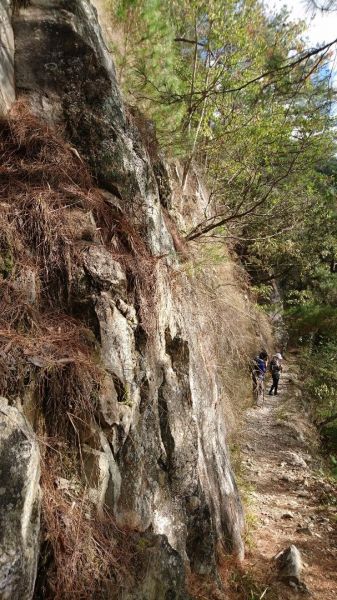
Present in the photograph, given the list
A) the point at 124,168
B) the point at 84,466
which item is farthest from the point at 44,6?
the point at 84,466

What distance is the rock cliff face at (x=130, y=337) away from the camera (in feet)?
10.5

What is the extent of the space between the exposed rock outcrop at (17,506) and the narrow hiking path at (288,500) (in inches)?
141

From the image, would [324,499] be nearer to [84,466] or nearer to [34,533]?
[84,466]

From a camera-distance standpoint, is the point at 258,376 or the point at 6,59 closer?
the point at 6,59

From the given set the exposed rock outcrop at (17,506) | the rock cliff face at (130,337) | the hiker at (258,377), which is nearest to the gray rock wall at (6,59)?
the rock cliff face at (130,337)

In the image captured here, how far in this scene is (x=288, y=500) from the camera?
704 centimetres

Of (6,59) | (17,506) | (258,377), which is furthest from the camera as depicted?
(258,377)

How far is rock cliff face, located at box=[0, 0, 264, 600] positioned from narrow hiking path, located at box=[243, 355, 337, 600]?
2.33 ft

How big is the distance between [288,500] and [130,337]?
523 cm

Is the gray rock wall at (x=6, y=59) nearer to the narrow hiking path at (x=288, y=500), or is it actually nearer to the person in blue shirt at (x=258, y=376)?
the narrow hiking path at (x=288, y=500)

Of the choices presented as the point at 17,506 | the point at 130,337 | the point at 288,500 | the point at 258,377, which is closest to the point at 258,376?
the point at 258,377

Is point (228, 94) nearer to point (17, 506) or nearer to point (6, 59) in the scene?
point (6, 59)

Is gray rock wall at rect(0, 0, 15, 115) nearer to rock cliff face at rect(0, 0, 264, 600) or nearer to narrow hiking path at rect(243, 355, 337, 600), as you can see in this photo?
rock cliff face at rect(0, 0, 264, 600)

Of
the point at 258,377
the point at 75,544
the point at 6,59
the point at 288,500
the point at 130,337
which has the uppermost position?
the point at 6,59
